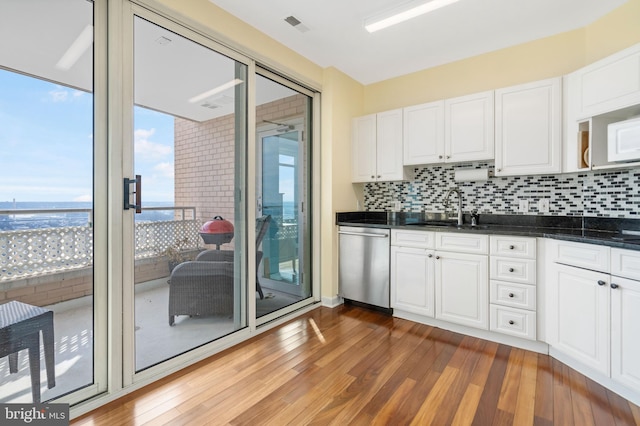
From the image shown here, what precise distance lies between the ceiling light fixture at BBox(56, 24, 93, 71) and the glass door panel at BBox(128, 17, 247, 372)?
0.25 m

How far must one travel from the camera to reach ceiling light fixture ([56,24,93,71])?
1.76m

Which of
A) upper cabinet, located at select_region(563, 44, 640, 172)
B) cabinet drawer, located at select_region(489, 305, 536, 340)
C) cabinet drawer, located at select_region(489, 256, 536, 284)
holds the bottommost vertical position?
cabinet drawer, located at select_region(489, 305, 536, 340)

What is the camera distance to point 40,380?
1.65 m

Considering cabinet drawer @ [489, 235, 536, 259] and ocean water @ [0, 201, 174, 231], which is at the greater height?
ocean water @ [0, 201, 174, 231]

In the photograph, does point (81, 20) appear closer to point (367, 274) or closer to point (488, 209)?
point (367, 274)

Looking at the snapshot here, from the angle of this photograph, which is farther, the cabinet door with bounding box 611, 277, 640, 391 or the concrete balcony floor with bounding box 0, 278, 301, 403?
the cabinet door with bounding box 611, 277, 640, 391

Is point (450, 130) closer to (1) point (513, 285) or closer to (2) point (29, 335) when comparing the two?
(1) point (513, 285)

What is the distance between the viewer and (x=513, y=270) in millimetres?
2518

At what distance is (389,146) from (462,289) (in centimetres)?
171

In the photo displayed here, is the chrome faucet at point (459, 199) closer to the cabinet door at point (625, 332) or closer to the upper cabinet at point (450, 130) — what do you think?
the upper cabinet at point (450, 130)

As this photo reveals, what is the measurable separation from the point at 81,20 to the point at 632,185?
4.03 metres

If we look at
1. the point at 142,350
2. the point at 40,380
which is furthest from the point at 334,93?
the point at 40,380

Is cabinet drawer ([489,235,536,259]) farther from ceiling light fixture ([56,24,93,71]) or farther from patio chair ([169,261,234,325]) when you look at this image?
ceiling light fixture ([56,24,93,71])

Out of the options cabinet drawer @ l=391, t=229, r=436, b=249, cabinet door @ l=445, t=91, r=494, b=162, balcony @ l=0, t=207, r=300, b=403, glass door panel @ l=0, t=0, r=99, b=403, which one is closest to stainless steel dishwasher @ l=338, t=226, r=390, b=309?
cabinet drawer @ l=391, t=229, r=436, b=249
